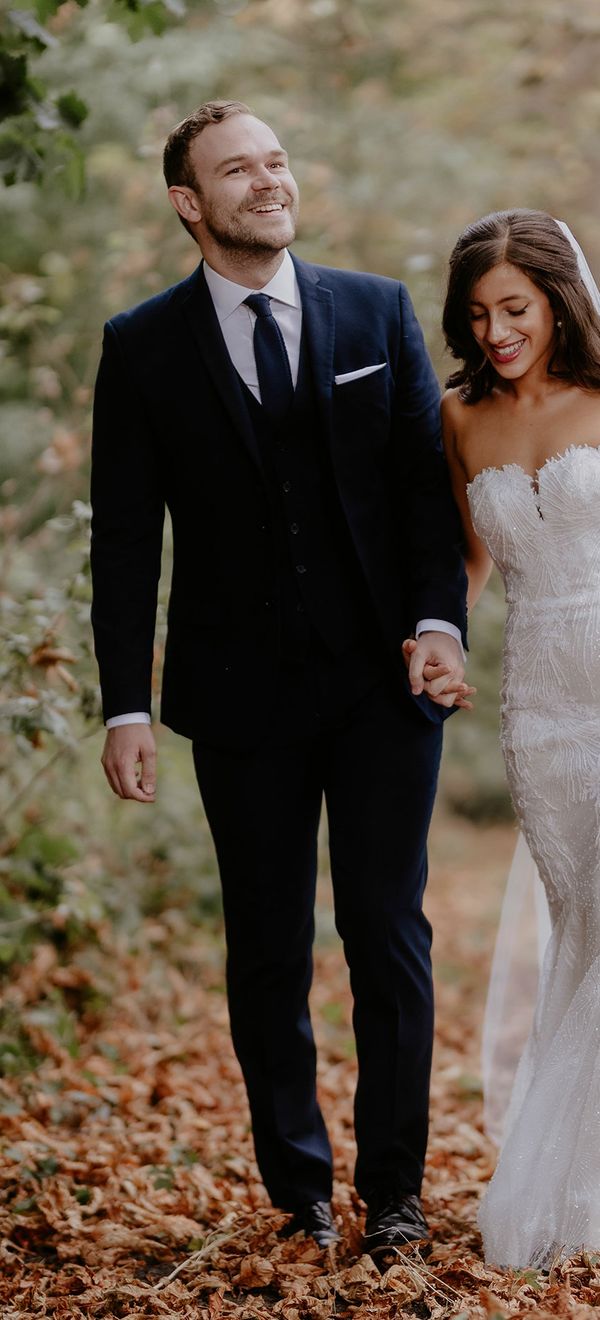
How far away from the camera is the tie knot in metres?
3.09

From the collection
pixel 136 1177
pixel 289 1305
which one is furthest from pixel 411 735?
pixel 136 1177

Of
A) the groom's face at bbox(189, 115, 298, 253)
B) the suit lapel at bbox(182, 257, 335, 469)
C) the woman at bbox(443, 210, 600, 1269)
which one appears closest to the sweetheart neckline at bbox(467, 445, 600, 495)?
the woman at bbox(443, 210, 600, 1269)

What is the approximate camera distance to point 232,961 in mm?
3357

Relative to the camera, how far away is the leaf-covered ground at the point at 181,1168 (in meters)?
2.91

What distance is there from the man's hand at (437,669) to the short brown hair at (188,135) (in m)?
1.12

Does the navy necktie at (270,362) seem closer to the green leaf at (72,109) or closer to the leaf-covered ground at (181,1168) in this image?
the green leaf at (72,109)

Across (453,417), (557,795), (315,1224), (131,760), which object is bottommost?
(315,1224)

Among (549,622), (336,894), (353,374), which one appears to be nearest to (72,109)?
(353,374)

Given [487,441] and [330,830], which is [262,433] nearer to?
[487,441]

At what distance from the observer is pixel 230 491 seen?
313cm

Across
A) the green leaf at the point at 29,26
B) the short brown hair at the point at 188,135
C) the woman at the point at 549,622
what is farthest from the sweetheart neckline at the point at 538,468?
the green leaf at the point at 29,26

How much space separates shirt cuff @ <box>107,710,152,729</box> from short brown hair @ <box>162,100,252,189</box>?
3.88 feet

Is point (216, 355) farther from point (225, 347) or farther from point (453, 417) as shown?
point (453, 417)

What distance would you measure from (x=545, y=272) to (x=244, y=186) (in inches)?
26.4
